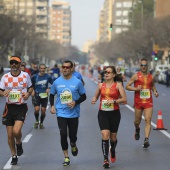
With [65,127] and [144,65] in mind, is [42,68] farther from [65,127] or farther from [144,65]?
[65,127]

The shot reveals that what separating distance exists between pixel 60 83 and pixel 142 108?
3271 mm

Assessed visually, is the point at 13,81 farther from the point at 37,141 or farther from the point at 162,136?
the point at 162,136

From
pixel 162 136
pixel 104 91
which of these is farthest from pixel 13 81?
pixel 162 136

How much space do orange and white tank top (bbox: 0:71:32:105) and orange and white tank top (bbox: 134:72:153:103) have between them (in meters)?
3.31

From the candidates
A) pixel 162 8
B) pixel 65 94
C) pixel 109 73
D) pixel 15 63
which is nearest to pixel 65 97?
pixel 65 94

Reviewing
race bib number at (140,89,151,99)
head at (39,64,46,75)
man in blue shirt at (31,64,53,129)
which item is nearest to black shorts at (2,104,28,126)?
race bib number at (140,89,151,99)

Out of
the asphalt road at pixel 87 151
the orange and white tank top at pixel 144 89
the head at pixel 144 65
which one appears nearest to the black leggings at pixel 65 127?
the asphalt road at pixel 87 151

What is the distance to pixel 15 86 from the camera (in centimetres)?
1025

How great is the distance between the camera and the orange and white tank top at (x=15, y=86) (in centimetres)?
1019

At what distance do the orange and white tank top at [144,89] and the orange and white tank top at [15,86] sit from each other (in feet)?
10.8

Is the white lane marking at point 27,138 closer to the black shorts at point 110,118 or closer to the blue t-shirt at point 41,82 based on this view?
the blue t-shirt at point 41,82

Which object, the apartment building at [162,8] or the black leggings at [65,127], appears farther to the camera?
the apartment building at [162,8]

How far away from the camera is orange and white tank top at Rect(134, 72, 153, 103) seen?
42.1ft

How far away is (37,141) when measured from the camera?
45.6 feet
